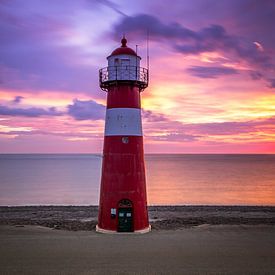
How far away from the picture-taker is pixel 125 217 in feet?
53.1

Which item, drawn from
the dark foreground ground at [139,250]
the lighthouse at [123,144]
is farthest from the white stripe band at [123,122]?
the dark foreground ground at [139,250]

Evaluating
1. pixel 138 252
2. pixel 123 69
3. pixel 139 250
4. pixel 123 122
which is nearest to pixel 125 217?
pixel 139 250

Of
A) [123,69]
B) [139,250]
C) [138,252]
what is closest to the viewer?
[138,252]

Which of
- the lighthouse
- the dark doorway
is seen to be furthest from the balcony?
the dark doorway

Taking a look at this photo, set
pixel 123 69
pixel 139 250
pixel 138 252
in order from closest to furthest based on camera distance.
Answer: pixel 138 252
pixel 139 250
pixel 123 69

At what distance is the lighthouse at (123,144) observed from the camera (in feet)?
52.3

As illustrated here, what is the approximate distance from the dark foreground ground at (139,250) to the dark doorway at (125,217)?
44 centimetres

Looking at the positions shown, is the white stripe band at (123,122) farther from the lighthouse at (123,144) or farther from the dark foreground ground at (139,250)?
the dark foreground ground at (139,250)

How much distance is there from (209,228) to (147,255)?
6354 millimetres

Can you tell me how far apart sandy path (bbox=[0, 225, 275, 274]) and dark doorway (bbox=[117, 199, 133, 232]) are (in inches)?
18.6

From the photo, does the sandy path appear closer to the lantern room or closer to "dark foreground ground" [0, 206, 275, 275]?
"dark foreground ground" [0, 206, 275, 275]

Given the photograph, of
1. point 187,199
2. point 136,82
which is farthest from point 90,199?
point 136,82

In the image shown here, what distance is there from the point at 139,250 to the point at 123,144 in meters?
4.44

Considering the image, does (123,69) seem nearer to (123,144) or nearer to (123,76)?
(123,76)
